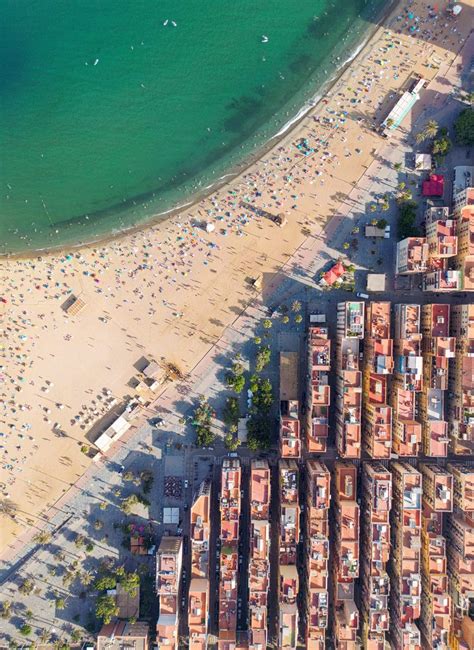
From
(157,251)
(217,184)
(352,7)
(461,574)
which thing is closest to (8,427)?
(157,251)

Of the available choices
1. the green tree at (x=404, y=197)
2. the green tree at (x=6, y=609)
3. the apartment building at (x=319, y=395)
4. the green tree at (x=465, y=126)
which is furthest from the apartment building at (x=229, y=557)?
the green tree at (x=465, y=126)

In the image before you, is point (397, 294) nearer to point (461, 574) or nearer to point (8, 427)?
point (461, 574)

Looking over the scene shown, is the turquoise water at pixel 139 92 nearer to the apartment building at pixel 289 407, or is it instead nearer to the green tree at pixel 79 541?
the apartment building at pixel 289 407

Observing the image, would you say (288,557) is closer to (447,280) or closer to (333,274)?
(333,274)

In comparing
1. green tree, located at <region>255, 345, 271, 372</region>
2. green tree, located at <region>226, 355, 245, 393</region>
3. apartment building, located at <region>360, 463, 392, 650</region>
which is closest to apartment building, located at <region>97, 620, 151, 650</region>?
apartment building, located at <region>360, 463, 392, 650</region>

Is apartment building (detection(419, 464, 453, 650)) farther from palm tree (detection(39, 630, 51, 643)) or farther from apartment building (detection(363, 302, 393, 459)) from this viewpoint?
palm tree (detection(39, 630, 51, 643))

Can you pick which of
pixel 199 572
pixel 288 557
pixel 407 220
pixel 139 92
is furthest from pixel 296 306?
pixel 139 92
